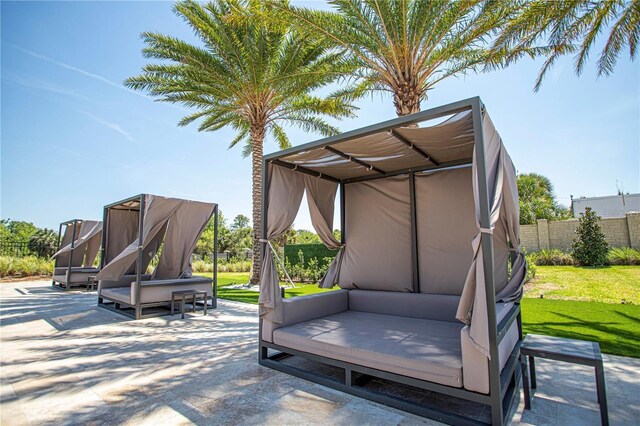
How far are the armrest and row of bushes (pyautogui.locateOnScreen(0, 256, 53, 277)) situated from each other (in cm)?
1593

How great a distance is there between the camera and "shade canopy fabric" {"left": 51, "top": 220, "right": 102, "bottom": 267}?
34.3 feet

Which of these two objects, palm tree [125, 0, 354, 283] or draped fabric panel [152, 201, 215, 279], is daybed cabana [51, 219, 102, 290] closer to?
draped fabric panel [152, 201, 215, 279]

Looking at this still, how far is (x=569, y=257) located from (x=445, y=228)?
450 inches

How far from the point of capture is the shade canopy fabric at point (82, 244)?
10.5 metres

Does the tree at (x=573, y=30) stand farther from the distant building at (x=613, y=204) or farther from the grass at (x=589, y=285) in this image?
the distant building at (x=613, y=204)

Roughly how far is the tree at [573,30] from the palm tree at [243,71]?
3740 mm

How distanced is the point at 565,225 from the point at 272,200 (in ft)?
47.2

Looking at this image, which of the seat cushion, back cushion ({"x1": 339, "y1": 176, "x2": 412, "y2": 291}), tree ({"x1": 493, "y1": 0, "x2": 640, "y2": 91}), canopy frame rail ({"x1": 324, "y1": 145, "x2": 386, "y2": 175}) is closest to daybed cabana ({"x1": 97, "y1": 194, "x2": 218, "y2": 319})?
back cushion ({"x1": 339, "y1": 176, "x2": 412, "y2": 291})

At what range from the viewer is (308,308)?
156 inches

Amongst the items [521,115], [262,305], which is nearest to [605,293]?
[521,115]

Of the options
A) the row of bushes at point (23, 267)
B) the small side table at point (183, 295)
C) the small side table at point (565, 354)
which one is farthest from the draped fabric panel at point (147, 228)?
the row of bushes at point (23, 267)

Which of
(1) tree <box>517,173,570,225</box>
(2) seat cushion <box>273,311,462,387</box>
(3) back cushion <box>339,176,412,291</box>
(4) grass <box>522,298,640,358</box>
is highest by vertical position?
(1) tree <box>517,173,570,225</box>

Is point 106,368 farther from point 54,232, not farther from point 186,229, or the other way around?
point 54,232

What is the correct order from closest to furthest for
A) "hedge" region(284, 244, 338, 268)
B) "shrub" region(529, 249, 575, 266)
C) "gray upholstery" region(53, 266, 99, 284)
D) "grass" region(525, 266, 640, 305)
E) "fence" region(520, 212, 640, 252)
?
"grass" region(525, 266, 640, 305) → "gray upholstery" region(53, 266, 99, 284) → "fence" region(520, 212, 640, 252) → "shrub" region(529, 249, 575, 266) → "hedge" region(284, 244, 338, 268)
